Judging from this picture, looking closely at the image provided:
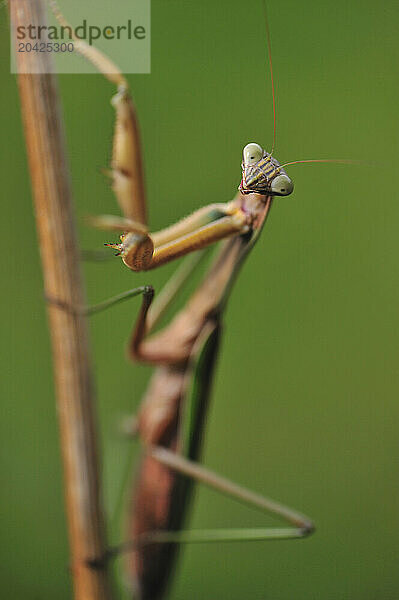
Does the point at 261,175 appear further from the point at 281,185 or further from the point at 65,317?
the point at 65,317

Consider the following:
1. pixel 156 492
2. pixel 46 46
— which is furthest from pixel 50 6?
pixel 156 492

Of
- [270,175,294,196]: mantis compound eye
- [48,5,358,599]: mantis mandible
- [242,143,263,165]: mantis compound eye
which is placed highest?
[242,143,263,165]: mantis compound eye

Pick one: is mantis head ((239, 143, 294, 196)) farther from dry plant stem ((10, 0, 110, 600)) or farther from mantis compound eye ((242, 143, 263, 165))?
dry plant stem ((10, 0, 110, 600))

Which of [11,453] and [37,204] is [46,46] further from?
[11,453]

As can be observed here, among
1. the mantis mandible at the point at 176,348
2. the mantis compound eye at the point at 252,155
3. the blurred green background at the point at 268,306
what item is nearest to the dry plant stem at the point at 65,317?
the mantis mandible at the point at 176,348

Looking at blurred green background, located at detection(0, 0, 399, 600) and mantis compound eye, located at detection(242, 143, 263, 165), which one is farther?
blurred green background, located at detection(0, 0, 399, 600)

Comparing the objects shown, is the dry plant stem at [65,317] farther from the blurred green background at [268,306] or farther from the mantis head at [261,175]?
the blurred green background at [268,306]

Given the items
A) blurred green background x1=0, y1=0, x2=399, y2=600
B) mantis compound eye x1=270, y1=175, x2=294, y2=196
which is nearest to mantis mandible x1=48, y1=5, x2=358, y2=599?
mantis compound eye x1=270, y1=175, x2=294, y2=196
